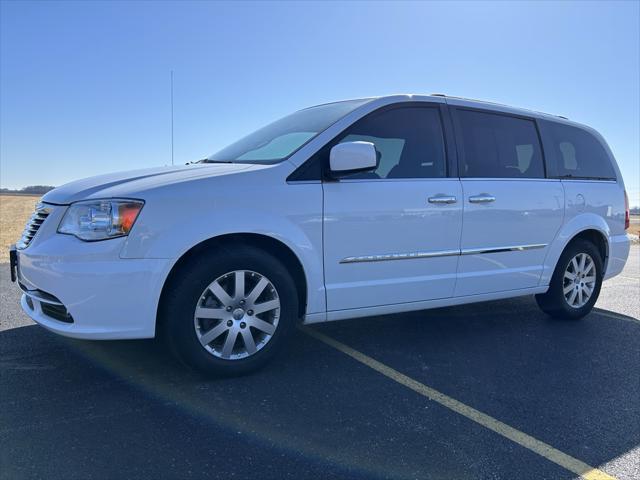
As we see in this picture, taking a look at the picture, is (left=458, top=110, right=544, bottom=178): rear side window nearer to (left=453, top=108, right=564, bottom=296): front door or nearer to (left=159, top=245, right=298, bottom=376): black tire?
(left=453, top=108, right=564, bottom=296): front door

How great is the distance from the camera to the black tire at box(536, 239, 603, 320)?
4.84 meters

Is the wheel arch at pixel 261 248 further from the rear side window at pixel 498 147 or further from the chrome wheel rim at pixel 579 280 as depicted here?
the chrome wheel rim at pixel 579 280

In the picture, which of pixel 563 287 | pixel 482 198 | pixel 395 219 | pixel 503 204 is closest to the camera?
pixel 395 219

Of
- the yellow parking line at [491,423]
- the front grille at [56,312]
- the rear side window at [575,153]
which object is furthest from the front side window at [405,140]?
the front grille at [56,312]

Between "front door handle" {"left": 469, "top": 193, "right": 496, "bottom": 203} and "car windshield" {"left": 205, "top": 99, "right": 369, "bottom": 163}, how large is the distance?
1.15 meters

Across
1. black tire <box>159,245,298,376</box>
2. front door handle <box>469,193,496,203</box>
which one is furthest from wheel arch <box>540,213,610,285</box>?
black tire <box>159,245,298,376</box>

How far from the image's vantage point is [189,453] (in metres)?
2.32

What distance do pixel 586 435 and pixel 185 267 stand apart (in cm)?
239

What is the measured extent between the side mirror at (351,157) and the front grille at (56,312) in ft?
5.95

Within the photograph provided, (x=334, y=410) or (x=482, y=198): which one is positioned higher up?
(x=482, y=198)

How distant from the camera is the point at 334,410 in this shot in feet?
9.23

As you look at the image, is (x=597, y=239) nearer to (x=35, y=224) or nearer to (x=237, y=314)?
(x=237, y=314)

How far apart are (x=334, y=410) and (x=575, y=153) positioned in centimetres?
380

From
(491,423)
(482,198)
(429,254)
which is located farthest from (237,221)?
(482,198)
